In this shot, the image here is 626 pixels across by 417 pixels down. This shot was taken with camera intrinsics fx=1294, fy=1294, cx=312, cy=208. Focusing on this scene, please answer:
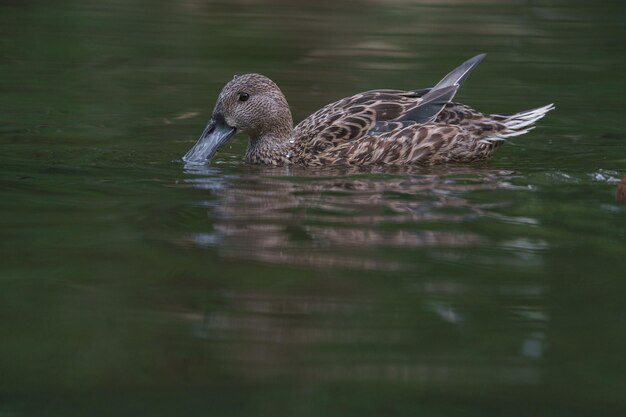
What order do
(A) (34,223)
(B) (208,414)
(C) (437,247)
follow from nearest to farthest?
(B) (208,414) → (C) (437,247) → (A) (34,223)

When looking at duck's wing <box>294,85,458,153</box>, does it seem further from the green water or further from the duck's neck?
the green water

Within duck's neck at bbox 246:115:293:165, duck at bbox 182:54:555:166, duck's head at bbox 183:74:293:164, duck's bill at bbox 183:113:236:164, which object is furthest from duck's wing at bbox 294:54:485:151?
duck's bill at bbox 183:113:236:164

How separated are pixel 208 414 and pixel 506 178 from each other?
15.4 feet

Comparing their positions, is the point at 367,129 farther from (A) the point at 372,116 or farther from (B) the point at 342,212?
(B) the point at 342,212

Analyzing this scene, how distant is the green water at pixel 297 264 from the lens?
15.8 ft

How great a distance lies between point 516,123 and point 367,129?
113 centimetres

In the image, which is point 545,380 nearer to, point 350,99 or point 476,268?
point 476,268

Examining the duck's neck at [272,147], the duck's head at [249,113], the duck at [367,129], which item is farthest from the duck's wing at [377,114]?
the duck's head at [249,113]

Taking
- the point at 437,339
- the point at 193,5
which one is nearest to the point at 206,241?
the point at 437,339

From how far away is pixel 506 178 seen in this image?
347 inches

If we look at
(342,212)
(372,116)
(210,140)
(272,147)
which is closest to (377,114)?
(372,116)

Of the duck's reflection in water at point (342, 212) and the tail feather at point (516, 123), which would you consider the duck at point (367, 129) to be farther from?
the duck's reflection in water at point (342, 212)

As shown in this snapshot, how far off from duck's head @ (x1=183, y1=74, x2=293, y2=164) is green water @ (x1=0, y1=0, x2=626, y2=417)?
276mm

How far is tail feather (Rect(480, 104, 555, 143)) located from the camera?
9.64 metres
